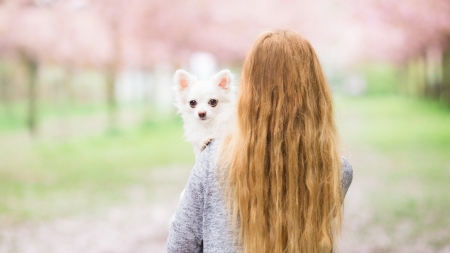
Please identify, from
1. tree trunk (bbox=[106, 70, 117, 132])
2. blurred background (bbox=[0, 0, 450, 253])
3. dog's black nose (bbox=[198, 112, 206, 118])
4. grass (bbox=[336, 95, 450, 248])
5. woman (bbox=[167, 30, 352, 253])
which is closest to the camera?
woman (bbox=[167, 30, 352, 253])

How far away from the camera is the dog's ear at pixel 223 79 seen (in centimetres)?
169

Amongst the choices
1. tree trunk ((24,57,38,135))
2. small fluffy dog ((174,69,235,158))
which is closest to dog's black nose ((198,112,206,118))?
small fluffy dog ((174,69,235,158))

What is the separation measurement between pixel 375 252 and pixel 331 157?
8.85 ft

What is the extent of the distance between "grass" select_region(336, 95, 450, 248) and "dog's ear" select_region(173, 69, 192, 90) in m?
2.28

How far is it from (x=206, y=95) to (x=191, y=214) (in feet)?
1.99

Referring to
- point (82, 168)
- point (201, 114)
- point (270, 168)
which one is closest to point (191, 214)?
point (270, 168)

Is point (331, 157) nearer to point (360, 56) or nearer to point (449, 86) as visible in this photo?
point (360, 56)

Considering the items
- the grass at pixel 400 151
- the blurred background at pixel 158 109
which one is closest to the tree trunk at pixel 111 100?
the blurred background at pixel 158 109

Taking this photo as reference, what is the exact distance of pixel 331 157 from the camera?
4.11 feet

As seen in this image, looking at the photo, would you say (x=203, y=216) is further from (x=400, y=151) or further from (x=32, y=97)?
(x=400, y=151)

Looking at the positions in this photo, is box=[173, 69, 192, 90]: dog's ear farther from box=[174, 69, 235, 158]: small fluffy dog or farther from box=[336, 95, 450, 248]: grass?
box=[336, 95, 450, 248]: grass

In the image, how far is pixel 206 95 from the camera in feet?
5.65

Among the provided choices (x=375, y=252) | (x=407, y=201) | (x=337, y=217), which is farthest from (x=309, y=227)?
(x=407, y=201)

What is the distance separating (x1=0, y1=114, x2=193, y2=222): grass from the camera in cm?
376
